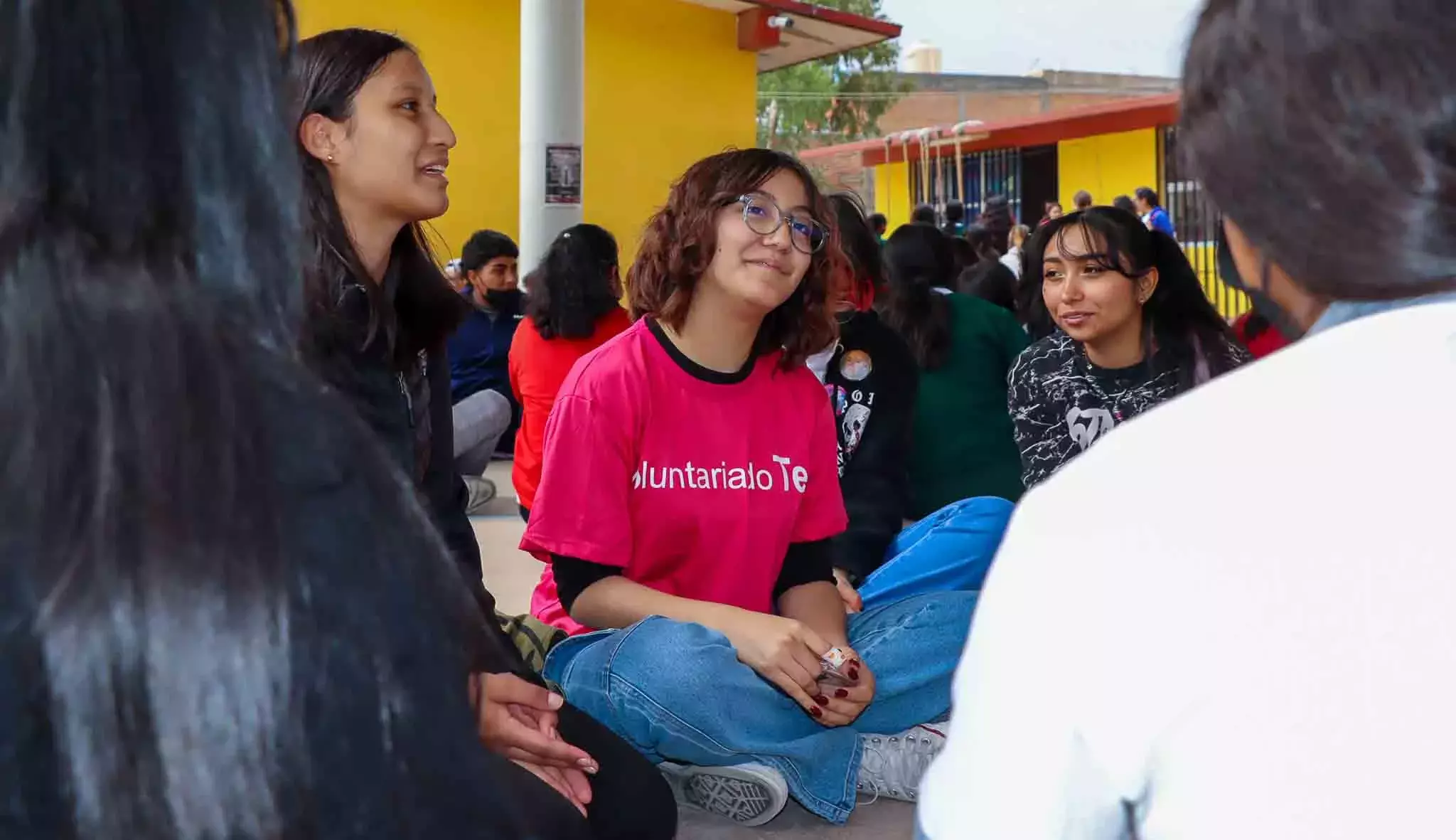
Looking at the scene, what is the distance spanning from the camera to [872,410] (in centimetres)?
350

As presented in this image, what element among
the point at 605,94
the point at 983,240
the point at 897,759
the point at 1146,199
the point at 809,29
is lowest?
the point at 897,759

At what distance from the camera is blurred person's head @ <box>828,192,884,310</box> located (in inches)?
149

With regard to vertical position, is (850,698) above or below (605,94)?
below

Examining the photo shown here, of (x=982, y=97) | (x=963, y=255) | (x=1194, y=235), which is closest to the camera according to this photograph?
(x=963, y=255)

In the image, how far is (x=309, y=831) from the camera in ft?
2.62

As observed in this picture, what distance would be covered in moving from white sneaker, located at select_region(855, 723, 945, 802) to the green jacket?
4.41ft

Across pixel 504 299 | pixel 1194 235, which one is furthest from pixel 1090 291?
pixel 1194 235

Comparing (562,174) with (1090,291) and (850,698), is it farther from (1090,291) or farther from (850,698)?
(850,698)

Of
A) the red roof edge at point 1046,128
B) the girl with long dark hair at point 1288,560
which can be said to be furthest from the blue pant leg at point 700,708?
the red roof edge at point 1046,128

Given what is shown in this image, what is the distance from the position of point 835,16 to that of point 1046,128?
5.02 meters

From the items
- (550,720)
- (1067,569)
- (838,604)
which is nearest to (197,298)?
(1067,569)

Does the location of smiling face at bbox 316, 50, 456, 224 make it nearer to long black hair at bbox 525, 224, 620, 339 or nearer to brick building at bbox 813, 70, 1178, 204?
long black hair at bbox 525, 224, 620, 339

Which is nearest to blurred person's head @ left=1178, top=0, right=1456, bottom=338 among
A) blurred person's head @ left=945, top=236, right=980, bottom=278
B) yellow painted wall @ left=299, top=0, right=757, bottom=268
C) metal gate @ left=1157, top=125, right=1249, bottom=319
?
blurred person's head @ left=945, top=236, right=980, bottom=278

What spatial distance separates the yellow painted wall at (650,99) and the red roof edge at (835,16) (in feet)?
2.10
